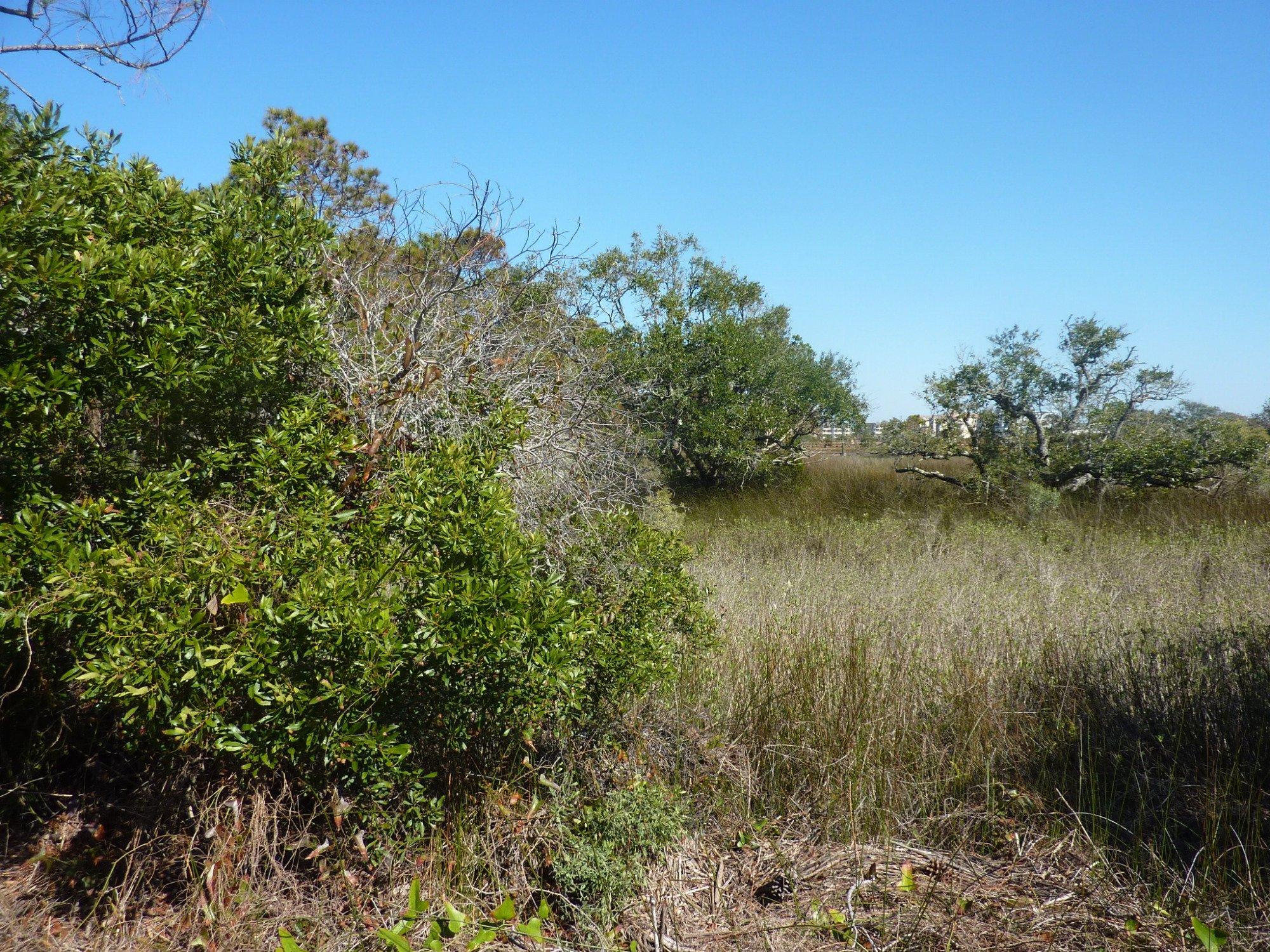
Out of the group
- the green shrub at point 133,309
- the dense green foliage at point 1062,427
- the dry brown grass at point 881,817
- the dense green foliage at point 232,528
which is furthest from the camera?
the dense green foliage at point 1062,427

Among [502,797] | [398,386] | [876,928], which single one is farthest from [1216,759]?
[398,386]

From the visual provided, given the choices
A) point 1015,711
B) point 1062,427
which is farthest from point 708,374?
point 1015,711

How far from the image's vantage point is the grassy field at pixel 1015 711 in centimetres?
332

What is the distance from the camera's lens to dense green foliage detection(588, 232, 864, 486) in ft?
43.8

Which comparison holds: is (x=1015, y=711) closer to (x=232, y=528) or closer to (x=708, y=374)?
(x=232, y=528)

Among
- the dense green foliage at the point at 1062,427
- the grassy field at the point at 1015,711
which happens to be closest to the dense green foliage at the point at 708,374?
the dense green foliage at the point at 1062,427

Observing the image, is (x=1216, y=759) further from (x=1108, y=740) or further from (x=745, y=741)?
(x=745, y=741)

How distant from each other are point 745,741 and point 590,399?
2.43m

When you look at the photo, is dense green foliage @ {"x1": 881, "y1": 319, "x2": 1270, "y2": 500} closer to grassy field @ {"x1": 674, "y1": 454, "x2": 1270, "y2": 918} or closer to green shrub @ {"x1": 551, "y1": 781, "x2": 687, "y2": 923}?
grassy field @ {"x1": 674, "y1": 454, "x2": 1270, "y2": 918}

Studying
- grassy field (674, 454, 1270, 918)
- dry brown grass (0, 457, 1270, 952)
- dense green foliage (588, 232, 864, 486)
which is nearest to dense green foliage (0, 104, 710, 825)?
dry brown grass (0, 457, 1270, 952)

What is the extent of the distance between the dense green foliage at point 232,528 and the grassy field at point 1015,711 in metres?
1.07

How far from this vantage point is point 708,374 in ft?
44.3

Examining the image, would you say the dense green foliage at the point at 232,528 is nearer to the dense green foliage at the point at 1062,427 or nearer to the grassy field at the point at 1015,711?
the grassy field at the point at 1015,711

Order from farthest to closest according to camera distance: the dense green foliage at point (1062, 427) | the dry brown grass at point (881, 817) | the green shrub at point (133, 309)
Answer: the dense green foliage at point (1062, 427) → the dry brown grass at point (881, 817) → the green shrub at point (133, 309)
